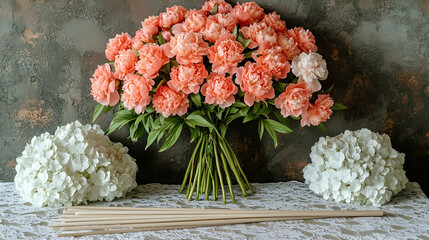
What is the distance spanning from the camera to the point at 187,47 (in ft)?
3.87

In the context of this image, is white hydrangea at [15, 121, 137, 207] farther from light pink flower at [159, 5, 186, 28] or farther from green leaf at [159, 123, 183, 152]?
light pink flower at [159, 5, 186, 28]

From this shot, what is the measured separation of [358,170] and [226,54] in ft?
1.79

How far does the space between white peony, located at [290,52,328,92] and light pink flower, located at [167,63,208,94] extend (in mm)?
279

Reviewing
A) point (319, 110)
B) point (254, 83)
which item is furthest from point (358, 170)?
point (254, 83)

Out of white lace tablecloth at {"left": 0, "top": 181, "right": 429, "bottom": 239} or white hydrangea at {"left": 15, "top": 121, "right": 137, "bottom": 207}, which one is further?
white hydrangea at {"left": 15, "top": 121, "right": 137, "bottom": 207}

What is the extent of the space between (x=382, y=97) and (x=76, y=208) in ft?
3.71

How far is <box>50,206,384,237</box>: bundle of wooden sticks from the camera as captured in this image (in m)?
1.14

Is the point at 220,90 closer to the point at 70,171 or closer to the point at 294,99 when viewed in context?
the point at 294,99

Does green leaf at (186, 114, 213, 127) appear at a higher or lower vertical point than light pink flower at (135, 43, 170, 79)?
lower

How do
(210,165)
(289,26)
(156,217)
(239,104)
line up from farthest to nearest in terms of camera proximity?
(289,26)
(210,165)
(239,104)
(156,217)

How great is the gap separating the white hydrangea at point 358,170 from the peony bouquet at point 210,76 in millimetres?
131

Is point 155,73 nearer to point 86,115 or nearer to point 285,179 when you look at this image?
point 86,115

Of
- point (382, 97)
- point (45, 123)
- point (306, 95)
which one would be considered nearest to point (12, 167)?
point (45, 123)

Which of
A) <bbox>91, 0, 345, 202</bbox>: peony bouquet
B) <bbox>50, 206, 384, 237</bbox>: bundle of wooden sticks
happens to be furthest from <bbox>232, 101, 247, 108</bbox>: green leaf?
<bbox>50, 206, 384, 237</bbox>: bundle of wooden sticks
